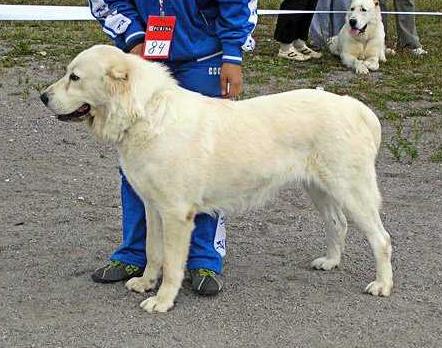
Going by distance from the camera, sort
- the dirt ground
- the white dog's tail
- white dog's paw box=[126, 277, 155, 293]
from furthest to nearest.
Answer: the white dog's tail < white dog's paw box=[126, 277, 155, 293] < the dirt ground

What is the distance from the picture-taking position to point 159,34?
4.39 meters

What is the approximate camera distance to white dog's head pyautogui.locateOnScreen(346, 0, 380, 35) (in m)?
11.3

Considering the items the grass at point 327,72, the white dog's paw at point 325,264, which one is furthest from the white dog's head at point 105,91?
the grass at point 327,72

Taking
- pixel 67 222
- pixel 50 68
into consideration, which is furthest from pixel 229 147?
pixel 50 68

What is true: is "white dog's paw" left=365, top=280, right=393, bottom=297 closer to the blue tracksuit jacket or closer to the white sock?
the blue tracksuit jacket

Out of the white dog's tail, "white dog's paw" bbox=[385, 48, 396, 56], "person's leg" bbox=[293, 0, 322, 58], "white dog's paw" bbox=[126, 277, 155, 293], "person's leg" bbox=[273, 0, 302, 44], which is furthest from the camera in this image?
"white dog's paw" bbox=[385, 48, 396, 56]

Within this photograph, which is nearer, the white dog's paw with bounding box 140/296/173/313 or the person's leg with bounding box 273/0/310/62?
the white dog's paw with bounding box 140/296/173/313

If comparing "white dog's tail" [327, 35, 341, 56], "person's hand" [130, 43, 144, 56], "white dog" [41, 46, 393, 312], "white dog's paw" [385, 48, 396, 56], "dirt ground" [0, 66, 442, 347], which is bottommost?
"white dog's paw" [385, 48, 396, 56]

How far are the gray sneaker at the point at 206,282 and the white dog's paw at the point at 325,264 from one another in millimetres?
618

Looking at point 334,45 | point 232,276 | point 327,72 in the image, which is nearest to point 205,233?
point 232,276

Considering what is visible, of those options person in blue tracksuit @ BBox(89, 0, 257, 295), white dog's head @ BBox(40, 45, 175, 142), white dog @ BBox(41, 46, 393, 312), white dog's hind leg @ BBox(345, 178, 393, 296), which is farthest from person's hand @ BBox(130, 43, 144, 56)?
white dog's hind leg @ BBox(345, 178, 393, 296)

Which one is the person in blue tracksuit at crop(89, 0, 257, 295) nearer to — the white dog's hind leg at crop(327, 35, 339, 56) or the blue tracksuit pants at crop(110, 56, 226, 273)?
the blue tracksuit pants at crop(110, 56, 226, 273)

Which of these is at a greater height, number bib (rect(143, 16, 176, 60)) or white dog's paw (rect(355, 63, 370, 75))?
number bib (rect(143, 16, 176, 60))

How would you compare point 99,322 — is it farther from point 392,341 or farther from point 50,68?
point 50,68
